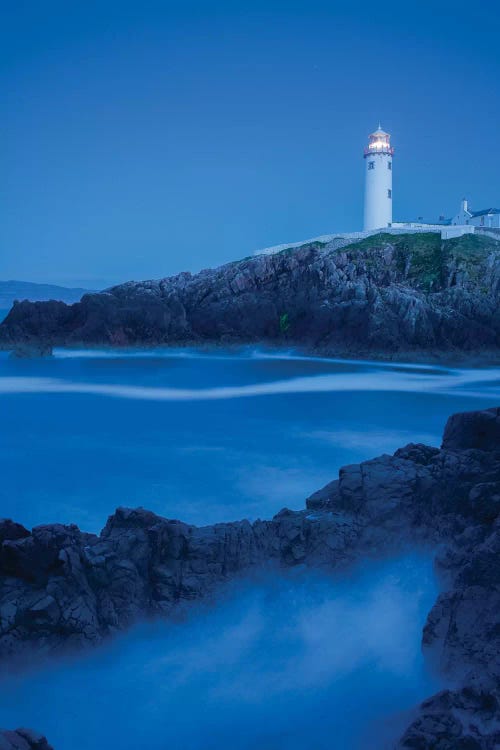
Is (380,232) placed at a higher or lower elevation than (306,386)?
higher

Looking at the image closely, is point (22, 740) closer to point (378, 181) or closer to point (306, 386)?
point (306, 386)

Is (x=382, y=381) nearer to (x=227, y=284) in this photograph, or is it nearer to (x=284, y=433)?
(x=284, y=433)

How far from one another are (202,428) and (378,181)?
34.2m

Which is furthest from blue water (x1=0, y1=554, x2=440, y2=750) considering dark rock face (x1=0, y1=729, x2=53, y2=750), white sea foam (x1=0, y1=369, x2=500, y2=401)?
white sea foam (x1=0, y1=369, x2=500, y2=401)

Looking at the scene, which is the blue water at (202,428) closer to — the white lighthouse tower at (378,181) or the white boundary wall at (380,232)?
the white boundary wall at (380,232)

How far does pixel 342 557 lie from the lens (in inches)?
213

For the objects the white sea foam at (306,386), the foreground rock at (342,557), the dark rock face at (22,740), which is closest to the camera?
the dark rock face at (22,740)

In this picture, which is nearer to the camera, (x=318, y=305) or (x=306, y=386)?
(x=306, y=386)

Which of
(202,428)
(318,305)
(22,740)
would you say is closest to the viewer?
(22,740)

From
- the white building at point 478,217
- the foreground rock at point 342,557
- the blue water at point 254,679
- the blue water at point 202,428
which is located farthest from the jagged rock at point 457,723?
the white building at point 478,217

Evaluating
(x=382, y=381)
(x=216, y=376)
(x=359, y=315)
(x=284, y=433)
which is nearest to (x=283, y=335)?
(x=359, y=315)

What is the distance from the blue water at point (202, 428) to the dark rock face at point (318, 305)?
2542mm

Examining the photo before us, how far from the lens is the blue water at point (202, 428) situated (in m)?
8.20

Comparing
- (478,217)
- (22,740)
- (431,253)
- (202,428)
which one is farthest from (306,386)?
(478,217)
